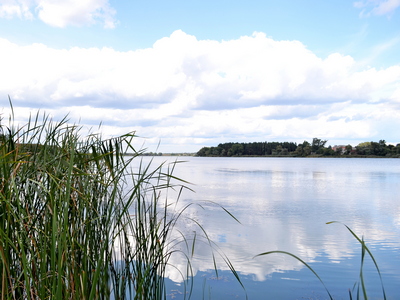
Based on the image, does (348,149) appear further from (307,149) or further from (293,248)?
(293,248)

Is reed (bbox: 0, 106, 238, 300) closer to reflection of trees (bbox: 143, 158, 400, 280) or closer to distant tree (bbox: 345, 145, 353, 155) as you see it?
reflection of trees (bbox: 143, 158, 400, 280)

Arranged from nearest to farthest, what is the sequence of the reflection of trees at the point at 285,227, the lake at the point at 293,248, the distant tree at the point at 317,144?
1. the lake at the point at 293,248
2. the reflection of trees at the point at 285,227
3. the distant tree at the point at 317,144

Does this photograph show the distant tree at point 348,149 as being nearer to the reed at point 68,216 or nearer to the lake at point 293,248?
the lake at point 293,248

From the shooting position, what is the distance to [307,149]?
5741cm

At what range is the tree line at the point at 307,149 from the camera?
57.4m

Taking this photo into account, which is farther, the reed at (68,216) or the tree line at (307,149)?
the tree line at (307,149)

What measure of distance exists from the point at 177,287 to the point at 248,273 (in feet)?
3.08

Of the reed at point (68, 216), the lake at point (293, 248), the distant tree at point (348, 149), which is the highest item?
the distant tree at point (348, 149)

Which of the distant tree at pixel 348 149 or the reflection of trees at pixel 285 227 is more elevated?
the distant tree at pixel 348 149

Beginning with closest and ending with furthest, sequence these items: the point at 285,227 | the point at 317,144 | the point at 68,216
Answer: the point at 68,216
the point at 285,227
the point at 317,144

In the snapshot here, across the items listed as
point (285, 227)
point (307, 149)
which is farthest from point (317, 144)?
point (285, 227)

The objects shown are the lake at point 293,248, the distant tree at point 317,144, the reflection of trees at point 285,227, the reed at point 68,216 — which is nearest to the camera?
the reed at point 68,216

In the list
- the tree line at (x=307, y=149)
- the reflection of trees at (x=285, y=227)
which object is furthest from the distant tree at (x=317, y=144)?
the reflection of trees at (x=285, y=227)

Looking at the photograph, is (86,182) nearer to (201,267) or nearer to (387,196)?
(201,267)
